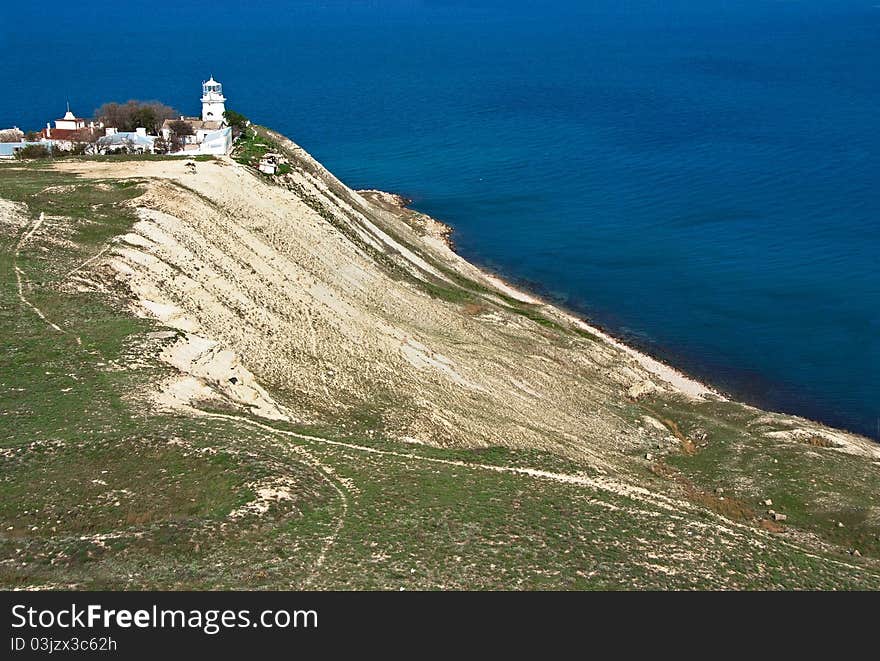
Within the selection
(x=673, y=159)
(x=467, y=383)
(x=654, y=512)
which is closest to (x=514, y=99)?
(x=673, y=159)

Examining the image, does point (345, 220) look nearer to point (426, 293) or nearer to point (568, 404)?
point (426, 293)

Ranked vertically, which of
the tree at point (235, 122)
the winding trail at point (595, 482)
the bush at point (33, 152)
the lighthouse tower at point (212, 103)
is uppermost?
the lighthouse tower at point (212, 103)

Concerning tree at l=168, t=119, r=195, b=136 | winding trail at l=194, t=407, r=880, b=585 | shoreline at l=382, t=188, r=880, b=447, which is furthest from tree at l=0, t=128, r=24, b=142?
winding trail at l=194, t=407, r=880, b=585

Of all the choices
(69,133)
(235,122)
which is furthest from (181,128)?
(69,133)

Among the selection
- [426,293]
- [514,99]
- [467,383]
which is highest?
[514,99]

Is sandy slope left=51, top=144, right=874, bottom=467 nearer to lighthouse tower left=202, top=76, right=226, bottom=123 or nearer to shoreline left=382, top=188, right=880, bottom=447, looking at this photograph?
shoreline left=382, top=188, right=880, bottom=447

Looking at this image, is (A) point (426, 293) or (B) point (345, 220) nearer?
(A) point (426, 293)

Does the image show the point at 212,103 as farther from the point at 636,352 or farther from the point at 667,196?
the point at 667,196

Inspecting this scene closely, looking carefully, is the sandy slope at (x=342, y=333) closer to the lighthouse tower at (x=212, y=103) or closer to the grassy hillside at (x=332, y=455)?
the grassy hillside at (x=332, y=455)

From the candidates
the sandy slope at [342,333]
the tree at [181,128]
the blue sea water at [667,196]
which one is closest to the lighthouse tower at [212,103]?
the tree at [181,128]
